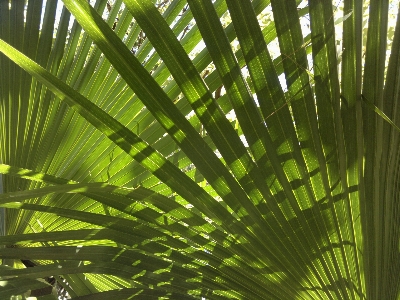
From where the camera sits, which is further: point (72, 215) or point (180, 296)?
point (180, 296)

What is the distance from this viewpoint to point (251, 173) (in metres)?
0.95

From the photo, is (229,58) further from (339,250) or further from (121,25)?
(121,25)

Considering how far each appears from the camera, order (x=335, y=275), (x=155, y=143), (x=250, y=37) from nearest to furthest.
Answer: (x=250, y=37) < (x=335, y=275) < (x=155, y=143)

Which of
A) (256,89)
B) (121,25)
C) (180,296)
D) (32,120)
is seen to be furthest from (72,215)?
(121,25)

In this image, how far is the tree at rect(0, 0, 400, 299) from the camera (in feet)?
2.67

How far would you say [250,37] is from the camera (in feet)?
2.67

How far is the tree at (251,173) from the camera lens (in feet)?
2.67

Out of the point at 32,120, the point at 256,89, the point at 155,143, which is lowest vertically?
the point at 256,89

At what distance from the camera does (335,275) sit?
42.0 inches

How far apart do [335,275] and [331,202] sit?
0.65ft

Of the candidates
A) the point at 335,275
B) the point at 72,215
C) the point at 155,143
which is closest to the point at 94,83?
the point at 155,143

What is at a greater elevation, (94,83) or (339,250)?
(94,83)

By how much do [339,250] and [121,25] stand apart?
0.99 m

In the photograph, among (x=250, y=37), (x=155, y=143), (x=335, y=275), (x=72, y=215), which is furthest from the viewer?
(x=155, y=143)
